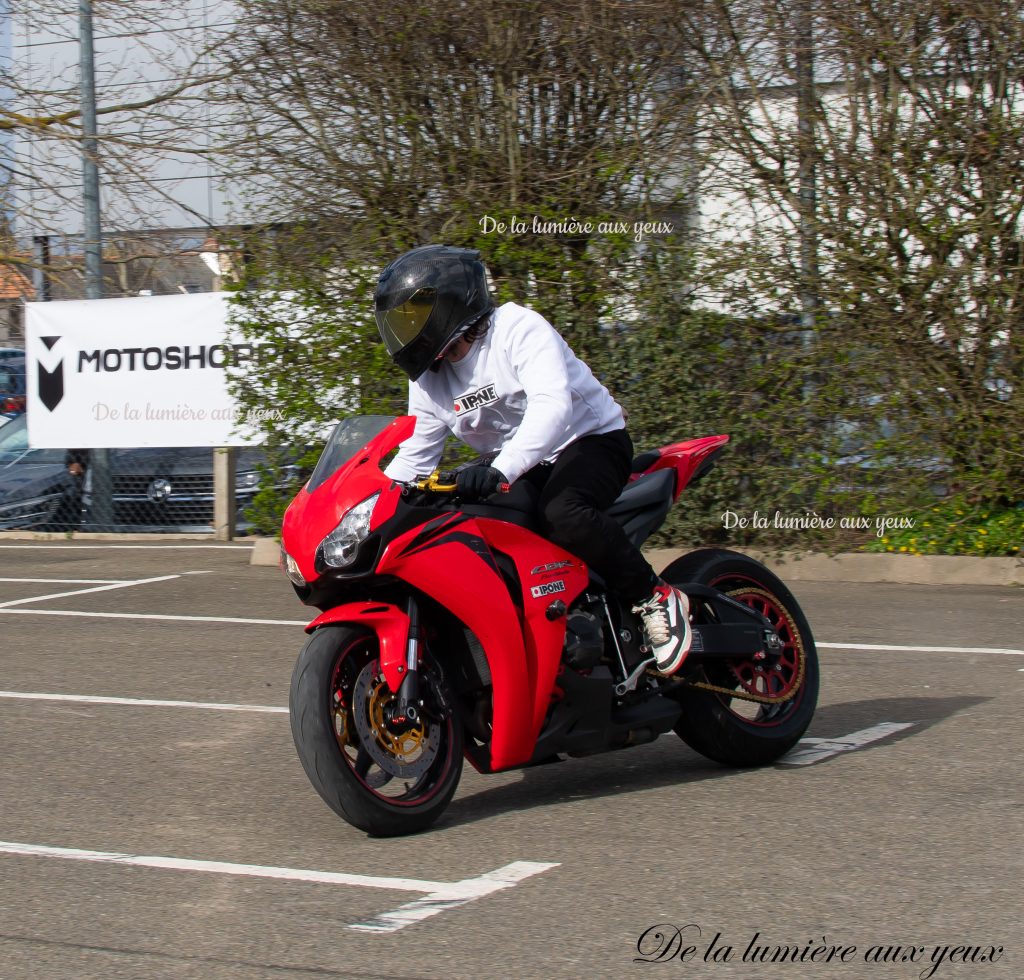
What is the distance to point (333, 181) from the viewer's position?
13.1 meters

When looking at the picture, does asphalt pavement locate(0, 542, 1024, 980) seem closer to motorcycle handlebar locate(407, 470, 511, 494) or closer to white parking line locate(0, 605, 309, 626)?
motorcycle handlebar locate(407, 470, 511, 494)

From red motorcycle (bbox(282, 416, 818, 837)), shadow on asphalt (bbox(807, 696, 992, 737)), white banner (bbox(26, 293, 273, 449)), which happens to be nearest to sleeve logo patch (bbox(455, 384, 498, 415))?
red motorcycle (bbox(282, 416, 818, 837))

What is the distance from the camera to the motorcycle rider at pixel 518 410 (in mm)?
4898

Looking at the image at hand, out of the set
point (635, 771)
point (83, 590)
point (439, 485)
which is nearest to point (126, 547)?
point (83, 590)

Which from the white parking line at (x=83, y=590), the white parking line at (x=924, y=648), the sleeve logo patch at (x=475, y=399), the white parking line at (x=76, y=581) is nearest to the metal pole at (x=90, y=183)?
the white parking line at (x=76, y=581)

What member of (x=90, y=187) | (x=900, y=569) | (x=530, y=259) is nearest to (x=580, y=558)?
(x=900, y=569)

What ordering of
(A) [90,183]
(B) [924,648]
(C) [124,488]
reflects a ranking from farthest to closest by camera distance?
1. (A) [90,183]
2. (C) [124,488]
3. (B) [924,648]

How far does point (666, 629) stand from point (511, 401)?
3.12 feet

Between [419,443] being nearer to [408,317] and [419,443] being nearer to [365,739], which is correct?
[408,317]

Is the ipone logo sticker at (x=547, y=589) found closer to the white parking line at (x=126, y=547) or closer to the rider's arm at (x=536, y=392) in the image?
the rider's arm at (x=536, y=392)

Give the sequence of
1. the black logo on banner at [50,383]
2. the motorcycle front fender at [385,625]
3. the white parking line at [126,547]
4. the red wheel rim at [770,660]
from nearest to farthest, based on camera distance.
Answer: the motorcycle front fender at [385,625]
the red wheel rim at [770,660]
the white parking line at [126,547]
the black logo on banner at [50,383]

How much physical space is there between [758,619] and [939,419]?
5771 mm

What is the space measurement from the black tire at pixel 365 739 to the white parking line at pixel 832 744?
1.50 m

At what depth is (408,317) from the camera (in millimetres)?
4922
